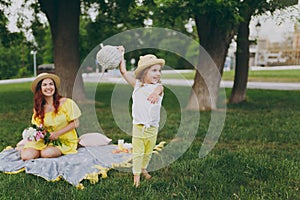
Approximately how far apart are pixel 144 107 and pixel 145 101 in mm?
72

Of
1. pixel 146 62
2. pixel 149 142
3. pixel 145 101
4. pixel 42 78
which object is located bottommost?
pixel 149 142

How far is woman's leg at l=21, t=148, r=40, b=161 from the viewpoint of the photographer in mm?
5195

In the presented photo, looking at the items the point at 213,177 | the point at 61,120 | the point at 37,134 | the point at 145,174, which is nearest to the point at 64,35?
the point at 61,120

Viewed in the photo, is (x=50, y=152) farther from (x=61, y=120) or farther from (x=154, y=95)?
(x=154, y=95)

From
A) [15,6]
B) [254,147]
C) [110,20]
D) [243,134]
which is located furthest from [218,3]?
[15,6]

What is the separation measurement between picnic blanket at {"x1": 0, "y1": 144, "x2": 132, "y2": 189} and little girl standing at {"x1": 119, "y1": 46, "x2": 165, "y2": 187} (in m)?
0.68

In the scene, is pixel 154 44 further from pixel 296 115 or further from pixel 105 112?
pixel 296 115

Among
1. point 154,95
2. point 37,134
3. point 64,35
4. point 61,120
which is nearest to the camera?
point 154,95

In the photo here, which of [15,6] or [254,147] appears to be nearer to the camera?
[254,147]

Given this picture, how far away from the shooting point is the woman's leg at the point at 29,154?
5.20 metres

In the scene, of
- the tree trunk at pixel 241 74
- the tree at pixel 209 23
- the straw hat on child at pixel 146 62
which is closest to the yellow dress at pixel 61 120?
the straw hat on child at pixel 146 62

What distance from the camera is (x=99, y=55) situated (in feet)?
13.8

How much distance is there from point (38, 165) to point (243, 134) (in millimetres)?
3995

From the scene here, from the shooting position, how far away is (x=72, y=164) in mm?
4957
